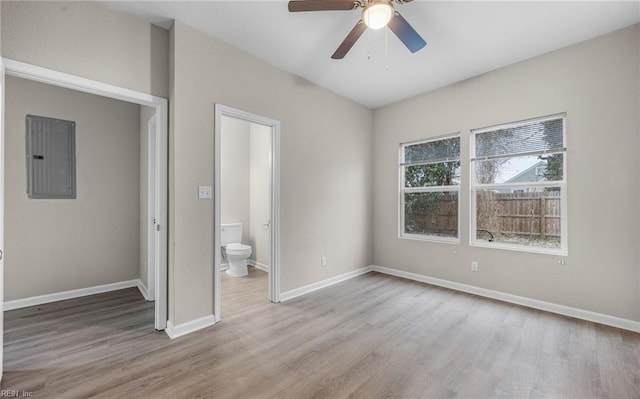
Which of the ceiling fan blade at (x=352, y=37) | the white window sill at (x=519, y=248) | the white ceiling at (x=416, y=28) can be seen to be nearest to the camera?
the ceiling fan blade at (x=352, y=37)

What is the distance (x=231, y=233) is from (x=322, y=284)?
1894mm

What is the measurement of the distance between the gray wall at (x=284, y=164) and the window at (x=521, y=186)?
169cm

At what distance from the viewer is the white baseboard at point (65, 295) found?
300cm

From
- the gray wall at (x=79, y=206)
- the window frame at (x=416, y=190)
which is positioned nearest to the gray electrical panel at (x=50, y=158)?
the gray wall at (x=79, y=206)

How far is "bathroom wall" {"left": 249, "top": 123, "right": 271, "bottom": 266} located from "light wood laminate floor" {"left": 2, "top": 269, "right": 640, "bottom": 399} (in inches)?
64.5

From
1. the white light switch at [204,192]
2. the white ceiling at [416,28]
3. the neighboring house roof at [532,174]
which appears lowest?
the white light switch at [204,192]

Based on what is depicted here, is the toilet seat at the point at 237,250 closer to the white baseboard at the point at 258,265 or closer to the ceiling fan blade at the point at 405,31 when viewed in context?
the white baseboard at the point at 258,265

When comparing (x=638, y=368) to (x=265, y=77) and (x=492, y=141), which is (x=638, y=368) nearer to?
(x=492, y=141)

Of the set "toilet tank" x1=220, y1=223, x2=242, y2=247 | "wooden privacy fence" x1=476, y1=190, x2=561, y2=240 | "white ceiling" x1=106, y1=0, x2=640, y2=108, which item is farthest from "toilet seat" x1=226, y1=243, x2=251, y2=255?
"wooden privacy fence" x1=476, y1=190, x2=561, y2=240

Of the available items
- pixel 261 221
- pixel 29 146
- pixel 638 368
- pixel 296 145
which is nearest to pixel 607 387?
pixel 638 368

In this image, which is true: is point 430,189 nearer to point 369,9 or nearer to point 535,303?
point 535,303

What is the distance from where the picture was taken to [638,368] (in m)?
2.00

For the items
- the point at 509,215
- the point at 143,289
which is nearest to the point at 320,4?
the point at 509,215

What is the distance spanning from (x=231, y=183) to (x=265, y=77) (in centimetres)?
241
